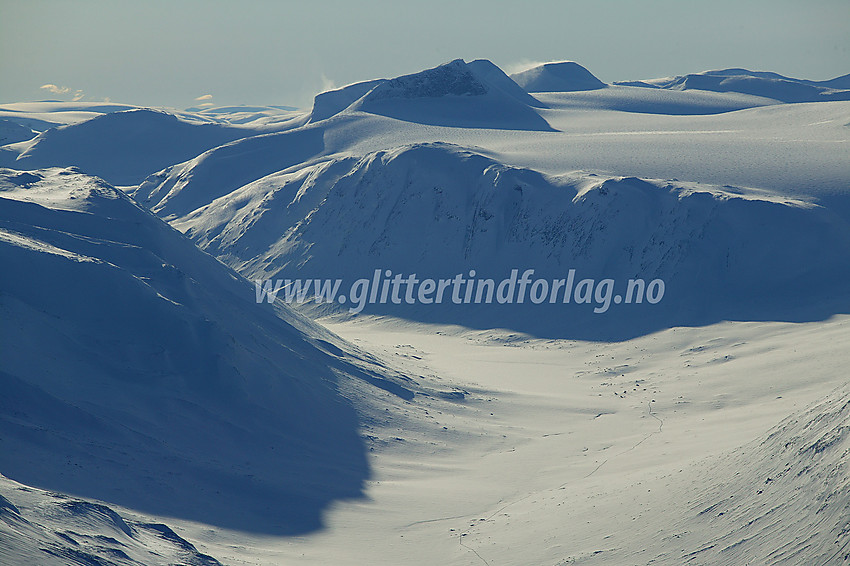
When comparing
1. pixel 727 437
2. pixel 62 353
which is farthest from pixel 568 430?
pixel 62 353

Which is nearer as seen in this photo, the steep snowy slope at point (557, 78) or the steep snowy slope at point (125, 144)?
the steep snowy slope at point (125, 144)

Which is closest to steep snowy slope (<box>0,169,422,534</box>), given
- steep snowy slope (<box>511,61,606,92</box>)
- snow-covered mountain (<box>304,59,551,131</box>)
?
snow-covered mountain (<box>304,59,551,131</box>)

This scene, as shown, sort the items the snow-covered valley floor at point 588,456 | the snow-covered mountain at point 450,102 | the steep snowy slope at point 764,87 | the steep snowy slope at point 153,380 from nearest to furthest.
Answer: the snow-covered valley floor at point 588,456
the steep snowy slope at point 153,380
the snow-covered mountain at point 450,102
the steep snowy slope at point 764,87

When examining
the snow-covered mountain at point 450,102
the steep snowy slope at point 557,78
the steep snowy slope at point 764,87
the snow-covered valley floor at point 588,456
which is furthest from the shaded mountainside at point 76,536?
the steep snowy slope at point 764,87

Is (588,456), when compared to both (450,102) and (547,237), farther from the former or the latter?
(450,102)

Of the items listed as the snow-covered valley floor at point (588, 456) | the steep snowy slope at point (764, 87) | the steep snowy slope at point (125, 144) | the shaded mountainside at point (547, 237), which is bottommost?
the snow-covered valley floor at point (588, 456)

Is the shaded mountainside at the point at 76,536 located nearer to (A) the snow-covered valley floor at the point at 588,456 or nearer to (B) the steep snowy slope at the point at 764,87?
(A) the snow-covered valley floor at the point at 588,456
